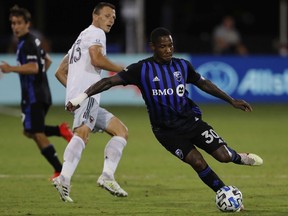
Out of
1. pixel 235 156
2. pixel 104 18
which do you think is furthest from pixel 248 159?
pixel 104 18

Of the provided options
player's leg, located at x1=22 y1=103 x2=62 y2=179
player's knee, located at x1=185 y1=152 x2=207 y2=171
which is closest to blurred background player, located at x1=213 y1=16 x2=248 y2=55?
player's leg, located at x1=22 y1=103 x2=62 y2=179

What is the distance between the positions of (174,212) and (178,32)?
24070 millimetres

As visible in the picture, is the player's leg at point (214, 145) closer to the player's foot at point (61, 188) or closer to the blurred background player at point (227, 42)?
the player's foot at point (61, 188)

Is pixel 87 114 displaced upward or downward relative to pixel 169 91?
downward

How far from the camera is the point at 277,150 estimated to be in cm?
1547

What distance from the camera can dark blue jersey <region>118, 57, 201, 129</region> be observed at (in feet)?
32.3

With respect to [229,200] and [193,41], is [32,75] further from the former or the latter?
[193,41]

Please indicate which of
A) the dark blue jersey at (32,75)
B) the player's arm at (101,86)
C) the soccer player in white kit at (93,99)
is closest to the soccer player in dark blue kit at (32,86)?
the dark blue jersey at (32,75)

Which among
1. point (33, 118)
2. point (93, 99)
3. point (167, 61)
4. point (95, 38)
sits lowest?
point (33, 118)

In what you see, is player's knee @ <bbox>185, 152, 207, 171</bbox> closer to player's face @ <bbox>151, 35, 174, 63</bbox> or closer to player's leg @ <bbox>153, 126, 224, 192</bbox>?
player's leg @ <bbox>153, 126, 224, 192</bbox>

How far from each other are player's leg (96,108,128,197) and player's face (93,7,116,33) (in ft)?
3.30

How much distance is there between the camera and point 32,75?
1255 centimetres

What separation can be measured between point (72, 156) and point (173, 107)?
1.32 metres

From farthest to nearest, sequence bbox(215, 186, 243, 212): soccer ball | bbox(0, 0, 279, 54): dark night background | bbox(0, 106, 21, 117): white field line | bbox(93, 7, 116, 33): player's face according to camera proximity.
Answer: bbox(0, 0, 279, 54): dark night background < bbox(0, 106, 21, 117): white field line < bbox(93, 7, 116, 33): player's face < bbox(215, 186, 243, 212): soccer ball
